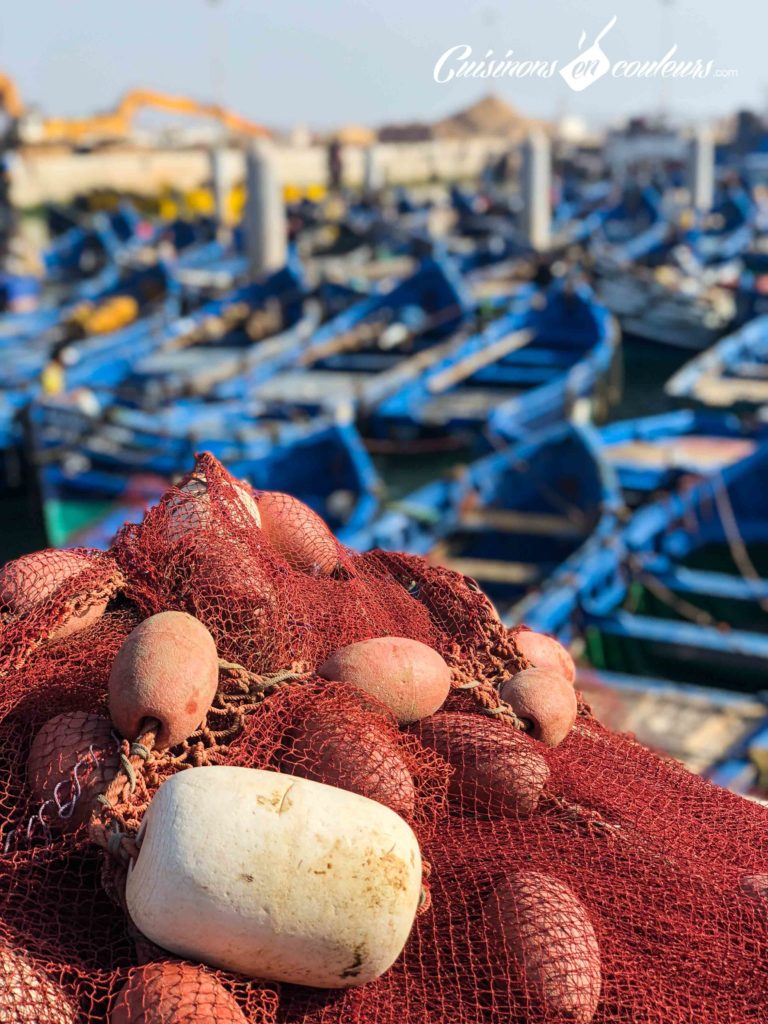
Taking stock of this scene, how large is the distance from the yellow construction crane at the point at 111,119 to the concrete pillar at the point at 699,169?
22.8 meters

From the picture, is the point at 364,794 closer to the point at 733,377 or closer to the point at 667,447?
the point at 667,447

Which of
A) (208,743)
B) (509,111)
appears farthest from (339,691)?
(509,111)

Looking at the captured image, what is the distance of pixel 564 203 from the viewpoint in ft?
115

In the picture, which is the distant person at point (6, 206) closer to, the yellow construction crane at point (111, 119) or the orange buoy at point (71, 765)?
the yellow construction crane at point (111, 119)

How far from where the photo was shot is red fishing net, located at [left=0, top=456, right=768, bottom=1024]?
84.5 inches

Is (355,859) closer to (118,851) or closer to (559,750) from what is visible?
(118,851)

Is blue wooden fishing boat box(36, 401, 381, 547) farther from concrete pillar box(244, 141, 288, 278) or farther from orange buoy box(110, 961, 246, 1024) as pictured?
concrete pillar box(244, 141, 288, 278)

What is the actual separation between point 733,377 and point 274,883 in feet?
44.6

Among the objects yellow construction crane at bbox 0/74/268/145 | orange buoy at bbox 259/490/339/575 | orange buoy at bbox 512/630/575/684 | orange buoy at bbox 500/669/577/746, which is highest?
orange buoy at bbox 259/490/339/575

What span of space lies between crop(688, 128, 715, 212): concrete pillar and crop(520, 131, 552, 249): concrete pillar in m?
7.10

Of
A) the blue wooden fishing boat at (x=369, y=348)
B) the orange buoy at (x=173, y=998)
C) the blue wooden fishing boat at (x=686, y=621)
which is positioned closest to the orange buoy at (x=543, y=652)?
the orange buoy at (x=173, y=998)

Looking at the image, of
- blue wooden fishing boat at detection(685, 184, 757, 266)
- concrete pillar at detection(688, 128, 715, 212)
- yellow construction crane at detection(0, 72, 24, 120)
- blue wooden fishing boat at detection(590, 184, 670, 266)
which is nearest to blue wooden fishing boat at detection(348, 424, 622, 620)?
blue wooden fishing boat at detection(590, 184, 670, 266)

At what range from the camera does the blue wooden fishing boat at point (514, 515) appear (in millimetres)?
8438

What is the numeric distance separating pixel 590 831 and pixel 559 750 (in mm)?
410
